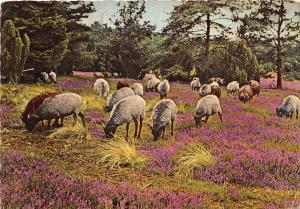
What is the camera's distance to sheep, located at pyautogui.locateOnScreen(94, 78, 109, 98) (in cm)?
923

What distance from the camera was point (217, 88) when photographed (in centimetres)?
1020

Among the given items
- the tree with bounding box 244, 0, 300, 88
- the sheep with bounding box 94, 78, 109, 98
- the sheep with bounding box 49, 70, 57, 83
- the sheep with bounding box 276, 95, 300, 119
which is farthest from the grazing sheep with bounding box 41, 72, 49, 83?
the sheep with bounding box 276, 95, 300, 119

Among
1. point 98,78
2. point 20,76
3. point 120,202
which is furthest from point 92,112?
point 120,202

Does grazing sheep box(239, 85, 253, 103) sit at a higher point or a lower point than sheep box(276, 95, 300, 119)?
higher

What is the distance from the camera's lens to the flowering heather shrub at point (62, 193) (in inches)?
316

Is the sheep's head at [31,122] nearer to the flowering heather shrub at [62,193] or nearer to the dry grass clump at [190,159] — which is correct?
the flowering heather shrub at [62,193]

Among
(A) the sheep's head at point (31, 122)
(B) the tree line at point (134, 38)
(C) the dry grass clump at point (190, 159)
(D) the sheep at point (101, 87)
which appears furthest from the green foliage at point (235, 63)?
(A) the sheep's head at point (31, 122)

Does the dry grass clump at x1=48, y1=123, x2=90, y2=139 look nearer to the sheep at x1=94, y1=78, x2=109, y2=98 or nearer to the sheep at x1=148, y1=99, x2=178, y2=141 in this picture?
the sheep at x1=94, y1=78, x2=109, y2=98

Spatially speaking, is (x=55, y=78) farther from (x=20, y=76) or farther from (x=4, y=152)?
(x=4, y=152)

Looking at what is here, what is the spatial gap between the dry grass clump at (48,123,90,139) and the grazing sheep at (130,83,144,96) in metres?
1.20

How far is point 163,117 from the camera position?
972cm

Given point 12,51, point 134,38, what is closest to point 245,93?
point 134,38

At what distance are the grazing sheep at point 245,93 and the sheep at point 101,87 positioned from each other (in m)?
2.43

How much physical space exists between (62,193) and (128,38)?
2933 millimetres
